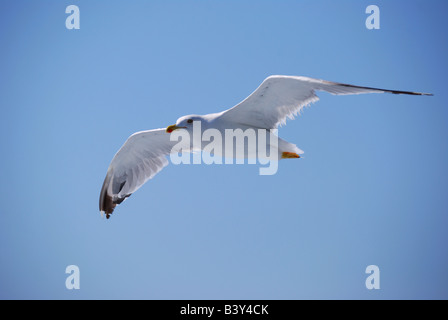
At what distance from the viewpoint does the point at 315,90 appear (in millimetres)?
4430

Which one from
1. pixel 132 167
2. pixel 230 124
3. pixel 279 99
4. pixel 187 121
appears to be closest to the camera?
pixel 279 99

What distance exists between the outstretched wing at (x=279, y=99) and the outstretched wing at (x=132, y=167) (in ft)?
4.89

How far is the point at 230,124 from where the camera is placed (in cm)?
481

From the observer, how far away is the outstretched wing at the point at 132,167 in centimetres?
592

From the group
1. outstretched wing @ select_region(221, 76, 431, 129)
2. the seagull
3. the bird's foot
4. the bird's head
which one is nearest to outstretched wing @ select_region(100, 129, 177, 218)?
the seagull

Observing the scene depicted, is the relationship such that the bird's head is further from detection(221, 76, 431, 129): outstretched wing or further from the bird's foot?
the bird's foot

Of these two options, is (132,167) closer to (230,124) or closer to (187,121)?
(187,121)

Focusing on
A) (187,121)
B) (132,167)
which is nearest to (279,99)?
(187,121)

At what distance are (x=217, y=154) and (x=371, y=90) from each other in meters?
1.82

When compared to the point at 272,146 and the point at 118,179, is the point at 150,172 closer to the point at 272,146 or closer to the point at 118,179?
the point at 118,179

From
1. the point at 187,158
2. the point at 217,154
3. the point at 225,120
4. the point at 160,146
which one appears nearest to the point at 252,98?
the point at 225,120

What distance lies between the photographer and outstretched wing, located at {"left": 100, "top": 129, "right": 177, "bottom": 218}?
5922 millimetres

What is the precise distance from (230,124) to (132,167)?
1.93 metres

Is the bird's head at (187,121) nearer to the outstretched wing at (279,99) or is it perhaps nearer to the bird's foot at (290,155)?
the outstretched wing at (279,99)
